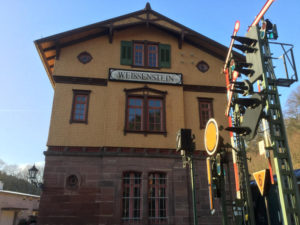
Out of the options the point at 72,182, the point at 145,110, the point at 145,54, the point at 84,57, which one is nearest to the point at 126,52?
the point at 145,54

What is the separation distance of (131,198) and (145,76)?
253 inches

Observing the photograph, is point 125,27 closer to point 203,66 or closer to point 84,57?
point 84,57

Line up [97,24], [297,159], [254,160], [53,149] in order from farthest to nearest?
[254,160]
[297,159]
[97,24]
[53,149]

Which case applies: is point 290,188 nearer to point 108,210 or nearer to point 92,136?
point 108,210

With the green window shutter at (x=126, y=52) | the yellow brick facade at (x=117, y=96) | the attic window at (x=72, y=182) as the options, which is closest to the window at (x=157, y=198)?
the yellow brick facade at (x=117, y=96)

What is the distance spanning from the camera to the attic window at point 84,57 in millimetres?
14664

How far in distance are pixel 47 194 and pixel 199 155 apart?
24.5ft

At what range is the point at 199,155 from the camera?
13664mm

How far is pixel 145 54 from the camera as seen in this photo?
15.4m

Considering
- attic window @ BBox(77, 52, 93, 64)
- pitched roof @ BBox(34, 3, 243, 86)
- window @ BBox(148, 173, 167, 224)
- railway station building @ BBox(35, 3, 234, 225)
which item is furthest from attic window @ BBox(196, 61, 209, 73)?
window @ BBox(148, 173, 167, 224)

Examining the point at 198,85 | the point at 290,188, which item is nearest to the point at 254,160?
the point at 198,85

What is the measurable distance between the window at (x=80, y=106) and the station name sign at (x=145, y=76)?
1.69m

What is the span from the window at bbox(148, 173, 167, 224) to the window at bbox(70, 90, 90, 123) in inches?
177

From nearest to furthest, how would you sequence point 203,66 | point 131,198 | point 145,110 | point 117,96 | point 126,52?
point 131,198, point 117,96, point 145,110, point 126,52, point 203,66
